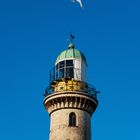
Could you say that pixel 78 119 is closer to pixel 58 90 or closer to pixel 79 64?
pixel 58 90

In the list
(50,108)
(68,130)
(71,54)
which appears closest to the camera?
(68,130)

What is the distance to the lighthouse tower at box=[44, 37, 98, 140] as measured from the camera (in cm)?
2327

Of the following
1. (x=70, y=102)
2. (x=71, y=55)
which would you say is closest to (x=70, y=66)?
(x=71, y=55)

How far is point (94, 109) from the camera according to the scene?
25250 mm

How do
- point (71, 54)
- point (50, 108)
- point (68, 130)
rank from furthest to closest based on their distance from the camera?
point (71, 54)
point (50, 108)
point (68, 130)

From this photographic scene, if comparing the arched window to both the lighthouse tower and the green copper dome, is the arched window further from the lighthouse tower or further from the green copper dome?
the green copper dome

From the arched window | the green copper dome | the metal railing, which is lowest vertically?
the arched window

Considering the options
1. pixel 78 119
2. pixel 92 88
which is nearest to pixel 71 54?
pixel 92 88

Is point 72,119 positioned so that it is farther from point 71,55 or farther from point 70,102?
point 71,55

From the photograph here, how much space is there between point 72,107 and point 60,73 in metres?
3.53

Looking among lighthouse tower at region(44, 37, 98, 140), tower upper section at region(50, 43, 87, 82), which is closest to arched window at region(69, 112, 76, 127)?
lighthouse tower at region(44, 37, 98, 140)

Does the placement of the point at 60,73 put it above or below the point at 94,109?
above

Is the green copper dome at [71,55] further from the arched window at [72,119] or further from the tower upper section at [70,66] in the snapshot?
the arched window at [72,119]

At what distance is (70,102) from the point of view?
2389 cm
